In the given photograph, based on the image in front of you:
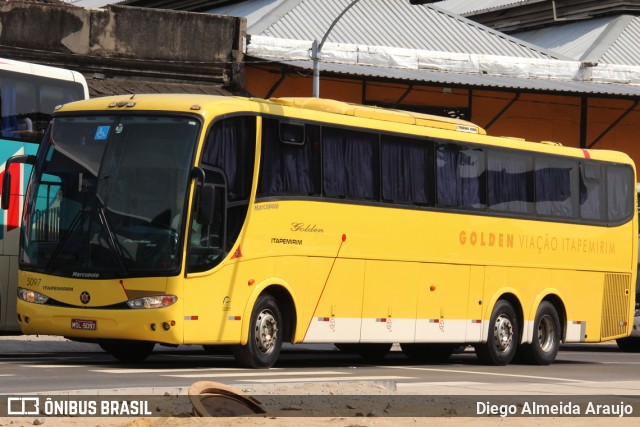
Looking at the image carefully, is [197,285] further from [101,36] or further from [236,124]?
[101,36]

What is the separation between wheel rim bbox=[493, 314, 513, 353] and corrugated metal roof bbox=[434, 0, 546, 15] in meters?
37.2

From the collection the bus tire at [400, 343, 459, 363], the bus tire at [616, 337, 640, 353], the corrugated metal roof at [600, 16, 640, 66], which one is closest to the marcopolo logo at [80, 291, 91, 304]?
the bus tire at [400, 343, 459, 363]

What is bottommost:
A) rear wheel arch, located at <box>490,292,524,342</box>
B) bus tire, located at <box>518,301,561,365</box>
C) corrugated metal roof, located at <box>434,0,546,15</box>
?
bus tire, located at <box>518,301,561,365</box>

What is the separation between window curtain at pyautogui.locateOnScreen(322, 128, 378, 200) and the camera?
790 inches

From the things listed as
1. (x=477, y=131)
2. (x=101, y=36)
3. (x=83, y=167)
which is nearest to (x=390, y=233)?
(x=477, y=131)

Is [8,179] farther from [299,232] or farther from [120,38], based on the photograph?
[120,38]

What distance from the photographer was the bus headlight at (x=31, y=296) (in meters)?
18.0

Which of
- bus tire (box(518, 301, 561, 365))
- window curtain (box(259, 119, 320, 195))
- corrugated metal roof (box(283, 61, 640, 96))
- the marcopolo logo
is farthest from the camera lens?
corrugated metal roof (box(283, 61, 640, 96))

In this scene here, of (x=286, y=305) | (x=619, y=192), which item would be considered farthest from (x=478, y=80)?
(x=286, y=305)

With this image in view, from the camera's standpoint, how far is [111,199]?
17.8 metres

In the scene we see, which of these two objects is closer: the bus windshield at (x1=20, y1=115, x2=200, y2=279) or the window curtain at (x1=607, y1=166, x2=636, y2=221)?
the bus windshield at (x1=20, y1=115, x2=200, y2=279)

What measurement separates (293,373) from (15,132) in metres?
6.08

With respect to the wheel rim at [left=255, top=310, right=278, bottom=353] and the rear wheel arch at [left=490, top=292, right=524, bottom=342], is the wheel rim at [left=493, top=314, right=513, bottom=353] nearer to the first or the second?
the rear wheel arch at [left=490, top=292, right=524, bottom=342]

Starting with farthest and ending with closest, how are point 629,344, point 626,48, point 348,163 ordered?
point 626,48, point 629,344, point 348,163
